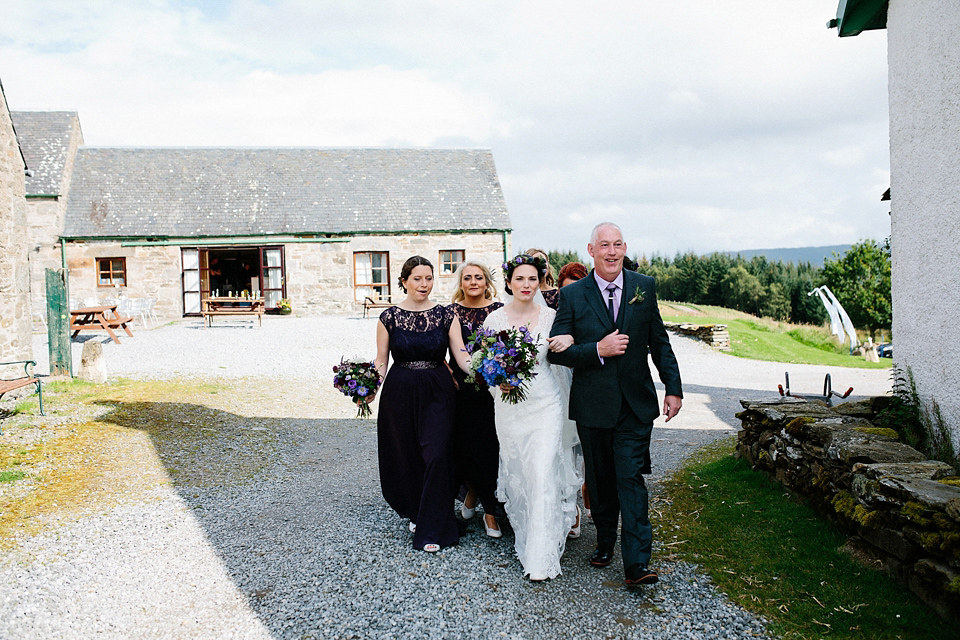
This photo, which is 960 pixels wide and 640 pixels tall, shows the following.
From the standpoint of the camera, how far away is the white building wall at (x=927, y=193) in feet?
16.3

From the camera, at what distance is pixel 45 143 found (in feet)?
77.2

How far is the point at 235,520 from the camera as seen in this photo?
534cm

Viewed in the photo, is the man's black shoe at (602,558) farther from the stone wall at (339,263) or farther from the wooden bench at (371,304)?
the stone wall at (339,263)

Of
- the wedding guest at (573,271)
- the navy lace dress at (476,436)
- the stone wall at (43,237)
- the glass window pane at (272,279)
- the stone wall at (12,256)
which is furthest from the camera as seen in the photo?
the glass window pane at (272,279)

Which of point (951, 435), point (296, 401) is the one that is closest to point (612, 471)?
point (951, 435)

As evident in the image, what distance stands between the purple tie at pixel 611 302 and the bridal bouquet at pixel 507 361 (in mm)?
524

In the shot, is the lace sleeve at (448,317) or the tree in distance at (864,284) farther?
the tree in distance at (864,284)

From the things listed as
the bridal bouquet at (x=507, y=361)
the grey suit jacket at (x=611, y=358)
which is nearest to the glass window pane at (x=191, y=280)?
the bridal bouquet at (x=507, y=361)

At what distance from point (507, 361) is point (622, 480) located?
100 centimetres

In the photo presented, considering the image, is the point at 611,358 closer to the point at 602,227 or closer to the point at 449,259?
the point at 602,227

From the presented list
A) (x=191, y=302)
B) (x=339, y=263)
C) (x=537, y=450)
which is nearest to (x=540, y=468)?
(x=537, y=450)

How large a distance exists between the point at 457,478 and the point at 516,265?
1687 millimetres

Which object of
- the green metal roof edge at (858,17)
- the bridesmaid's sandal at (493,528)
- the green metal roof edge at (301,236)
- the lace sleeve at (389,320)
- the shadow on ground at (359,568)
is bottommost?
the shadow on ground at (359,568)

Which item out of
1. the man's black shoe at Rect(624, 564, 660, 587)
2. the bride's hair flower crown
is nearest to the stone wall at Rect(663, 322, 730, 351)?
the bride's hair flower crown
